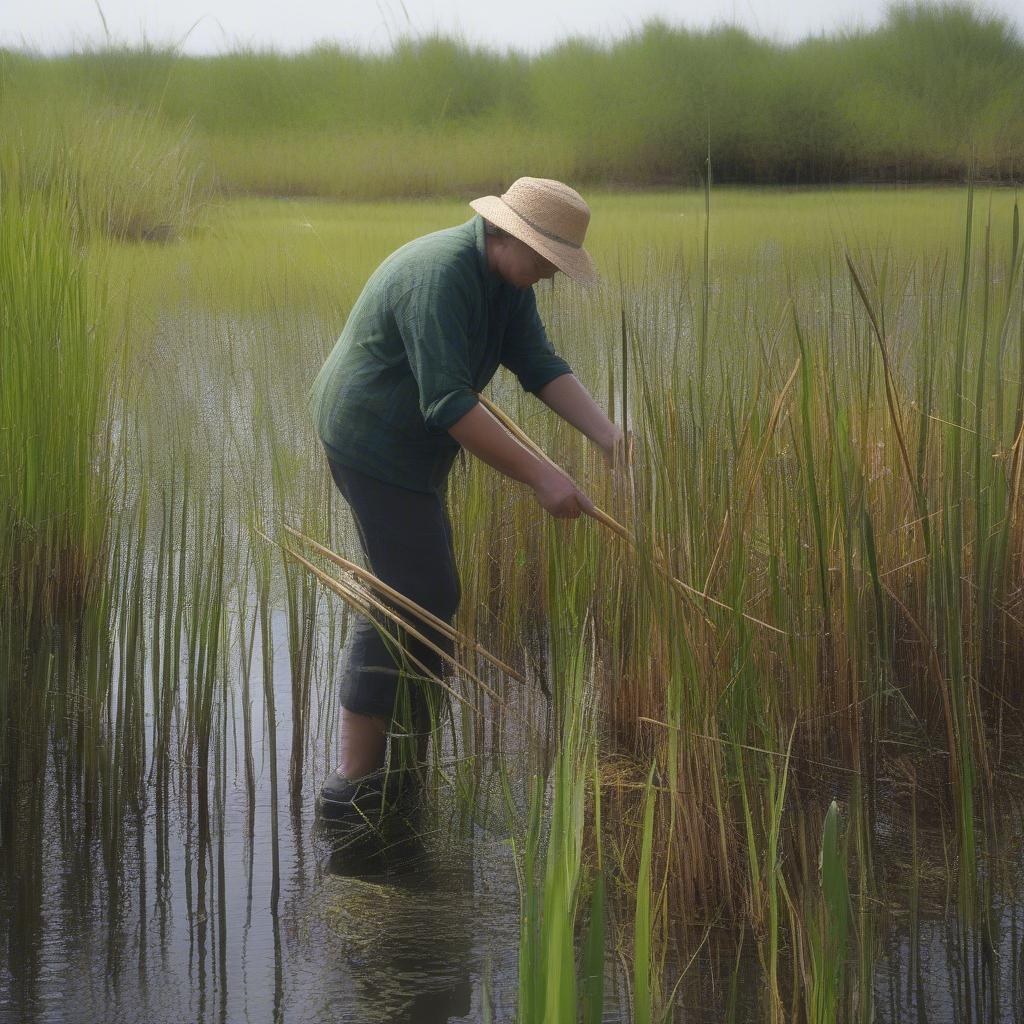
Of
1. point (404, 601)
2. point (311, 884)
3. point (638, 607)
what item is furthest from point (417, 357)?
point (311, 884)

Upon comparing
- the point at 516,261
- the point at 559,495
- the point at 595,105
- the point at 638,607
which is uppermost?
the point at 595,105

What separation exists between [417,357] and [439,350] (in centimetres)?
3

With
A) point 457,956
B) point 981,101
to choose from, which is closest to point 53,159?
point 457,956

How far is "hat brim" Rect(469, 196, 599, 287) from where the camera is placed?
171cm

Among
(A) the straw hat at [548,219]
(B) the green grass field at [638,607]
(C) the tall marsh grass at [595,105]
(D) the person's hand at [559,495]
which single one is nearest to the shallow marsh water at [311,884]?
(B) the green grass field at [638,607]

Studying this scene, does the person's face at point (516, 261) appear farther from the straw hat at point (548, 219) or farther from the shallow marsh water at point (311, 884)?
the shallow marsh water at point (311, 884)

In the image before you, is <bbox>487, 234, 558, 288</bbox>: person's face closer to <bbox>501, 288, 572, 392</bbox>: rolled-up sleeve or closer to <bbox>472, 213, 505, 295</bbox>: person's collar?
<bbox>472, 213, 505, 295</bbox>: person's collar

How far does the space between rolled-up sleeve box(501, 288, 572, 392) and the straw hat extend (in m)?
0.26

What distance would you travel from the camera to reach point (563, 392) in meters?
2.02

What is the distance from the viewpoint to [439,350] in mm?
1686

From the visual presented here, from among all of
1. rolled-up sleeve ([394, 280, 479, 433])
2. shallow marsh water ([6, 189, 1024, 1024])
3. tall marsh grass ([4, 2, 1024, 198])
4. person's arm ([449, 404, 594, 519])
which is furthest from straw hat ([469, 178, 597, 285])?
tall marsh grass ([4, 2, 1024, 198])

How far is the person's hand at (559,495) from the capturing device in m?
1.68

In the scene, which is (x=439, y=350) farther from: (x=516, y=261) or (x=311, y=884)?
(x=311, y=884)

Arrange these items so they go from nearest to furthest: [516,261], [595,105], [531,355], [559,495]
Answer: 1. [559,495]
2. [516,261]
3. [531,355]
4. [595,105]
